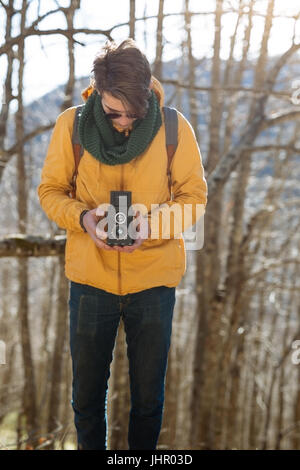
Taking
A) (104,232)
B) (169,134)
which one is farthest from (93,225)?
(169,134)

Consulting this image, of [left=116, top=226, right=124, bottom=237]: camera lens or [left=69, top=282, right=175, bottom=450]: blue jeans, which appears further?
[left=69, top=282, right=175, bottom=450]: blue jeans

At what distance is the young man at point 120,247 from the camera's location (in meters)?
2.27

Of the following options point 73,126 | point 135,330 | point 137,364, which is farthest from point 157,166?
point 137,364

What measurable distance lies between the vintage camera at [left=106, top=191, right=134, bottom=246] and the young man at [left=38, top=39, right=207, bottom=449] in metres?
0.03

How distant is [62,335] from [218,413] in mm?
2138

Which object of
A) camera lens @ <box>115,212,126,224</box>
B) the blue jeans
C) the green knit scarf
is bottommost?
the blue jeans

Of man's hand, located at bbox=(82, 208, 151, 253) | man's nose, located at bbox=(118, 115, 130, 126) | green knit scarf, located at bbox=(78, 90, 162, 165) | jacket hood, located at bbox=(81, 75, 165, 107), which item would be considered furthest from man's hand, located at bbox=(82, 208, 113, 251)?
jacket hood, located at bbox=(81, 75, 165, 107)

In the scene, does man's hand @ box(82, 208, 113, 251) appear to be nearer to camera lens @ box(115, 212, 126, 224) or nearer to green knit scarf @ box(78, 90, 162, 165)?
camera lens @ box(115, 212, 126, 224)

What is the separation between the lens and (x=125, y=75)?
6.94ft

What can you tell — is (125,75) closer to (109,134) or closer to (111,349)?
(109,134)

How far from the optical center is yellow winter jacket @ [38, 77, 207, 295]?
7.62ft

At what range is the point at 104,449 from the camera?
8.07ft

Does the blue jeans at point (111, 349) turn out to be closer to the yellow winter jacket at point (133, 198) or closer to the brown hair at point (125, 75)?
the yellow winter jacket at point (133, 198)

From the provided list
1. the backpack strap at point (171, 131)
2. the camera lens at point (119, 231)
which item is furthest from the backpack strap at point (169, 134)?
the camera lens at point (119, 231)
